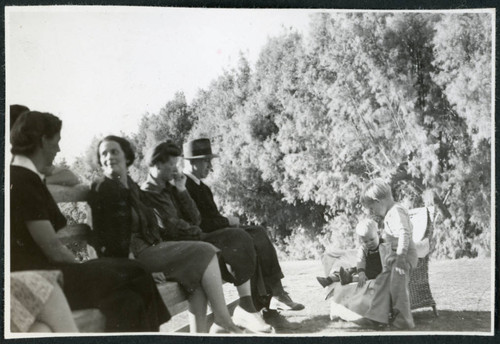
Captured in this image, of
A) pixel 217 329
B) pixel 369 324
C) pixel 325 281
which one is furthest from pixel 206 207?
pixel 369 324

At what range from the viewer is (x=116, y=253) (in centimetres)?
373

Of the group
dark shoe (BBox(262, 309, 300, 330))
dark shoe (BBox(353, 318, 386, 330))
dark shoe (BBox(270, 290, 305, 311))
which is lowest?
dark shoe (BBox(353, 318, 386, 330))

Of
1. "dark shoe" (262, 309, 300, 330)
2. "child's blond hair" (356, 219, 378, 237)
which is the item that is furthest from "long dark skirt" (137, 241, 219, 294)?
"child's blond hair" (356, 219, 378, 237)

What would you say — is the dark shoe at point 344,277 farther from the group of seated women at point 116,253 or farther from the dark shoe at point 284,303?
the group of seated women at point 116,253

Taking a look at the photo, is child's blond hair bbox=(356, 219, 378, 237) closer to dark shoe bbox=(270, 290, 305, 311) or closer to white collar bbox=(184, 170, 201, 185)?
dark shoe bbox=(270, 290, 305, 311)

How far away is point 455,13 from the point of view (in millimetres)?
4109

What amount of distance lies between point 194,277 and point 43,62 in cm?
145

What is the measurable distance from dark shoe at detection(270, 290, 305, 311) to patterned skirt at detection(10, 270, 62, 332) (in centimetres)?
121

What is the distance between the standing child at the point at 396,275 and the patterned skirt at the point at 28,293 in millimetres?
1744

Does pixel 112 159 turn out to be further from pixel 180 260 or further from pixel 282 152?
pixel 282 152

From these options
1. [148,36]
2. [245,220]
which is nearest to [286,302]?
[245,220]

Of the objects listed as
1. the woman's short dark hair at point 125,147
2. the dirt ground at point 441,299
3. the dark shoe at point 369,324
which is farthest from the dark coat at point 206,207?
the dark shoe at point 369,324

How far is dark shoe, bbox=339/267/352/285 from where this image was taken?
4055 mm

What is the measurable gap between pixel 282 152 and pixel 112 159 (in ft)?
3.20
